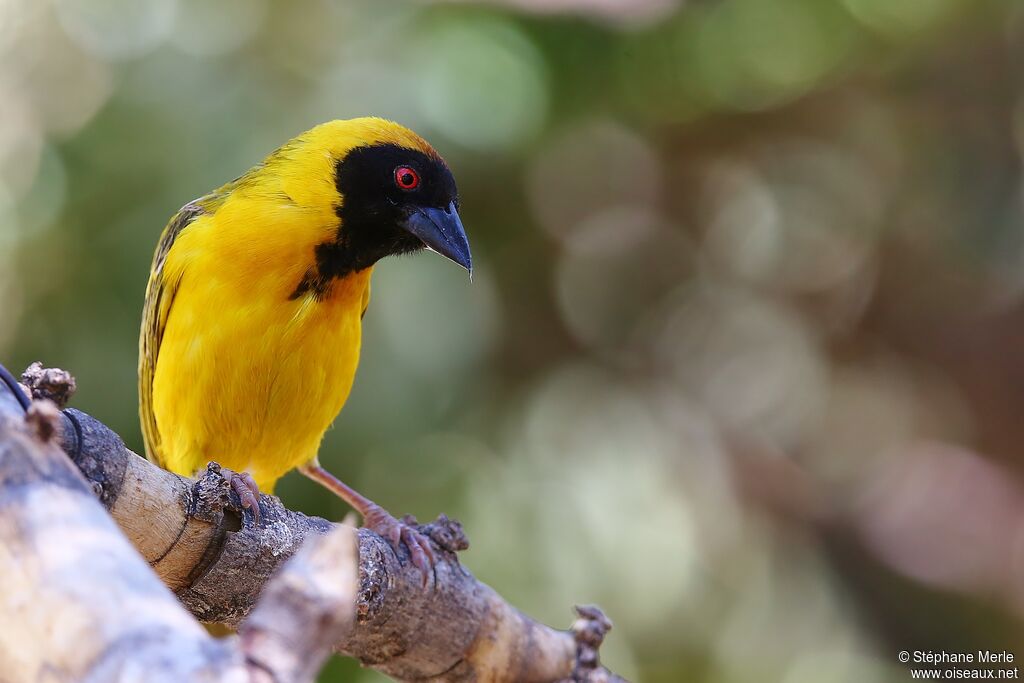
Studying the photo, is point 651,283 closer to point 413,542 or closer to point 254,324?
point 254,324

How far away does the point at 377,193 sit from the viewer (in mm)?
3404

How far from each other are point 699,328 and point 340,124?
279 cm

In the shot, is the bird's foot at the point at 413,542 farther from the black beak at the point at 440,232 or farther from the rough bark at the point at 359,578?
the black beak at the point at 440,232

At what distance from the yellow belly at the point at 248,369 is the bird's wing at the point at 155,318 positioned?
83 mm

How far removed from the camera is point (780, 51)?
17.9 feet

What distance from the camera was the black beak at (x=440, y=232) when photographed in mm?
3379

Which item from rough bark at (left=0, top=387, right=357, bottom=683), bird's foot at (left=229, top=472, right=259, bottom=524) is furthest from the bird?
rough bark at (left=0, top=387, right=357, bottom=683)

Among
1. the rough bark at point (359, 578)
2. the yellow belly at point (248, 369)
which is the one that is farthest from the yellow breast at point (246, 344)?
the rough bark at point (359, 578)

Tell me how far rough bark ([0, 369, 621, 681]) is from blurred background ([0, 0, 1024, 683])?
1.82 m

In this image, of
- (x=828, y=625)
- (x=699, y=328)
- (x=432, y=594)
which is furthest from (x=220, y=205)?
(x=828, y=625)

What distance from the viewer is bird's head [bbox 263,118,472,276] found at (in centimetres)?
334

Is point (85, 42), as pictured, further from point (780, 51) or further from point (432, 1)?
point (780, 51)

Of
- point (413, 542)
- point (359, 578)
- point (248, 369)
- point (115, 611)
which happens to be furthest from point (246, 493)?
point (115, 611)

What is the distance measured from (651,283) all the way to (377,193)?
269cm
